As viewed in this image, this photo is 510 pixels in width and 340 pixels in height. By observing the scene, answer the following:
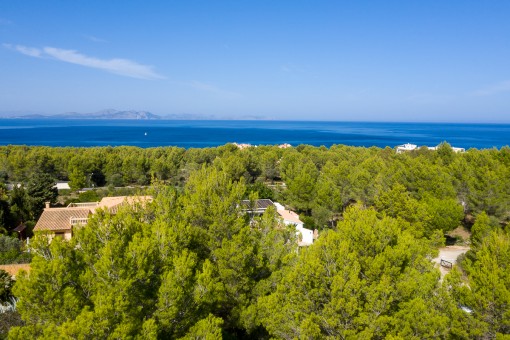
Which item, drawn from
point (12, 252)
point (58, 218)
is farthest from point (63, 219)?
point (12, 252)

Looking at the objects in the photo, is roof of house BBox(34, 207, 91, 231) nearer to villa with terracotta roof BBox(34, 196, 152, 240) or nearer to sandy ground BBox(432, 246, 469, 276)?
villa with terracotta roof BBox(34, 196, 152, 240)

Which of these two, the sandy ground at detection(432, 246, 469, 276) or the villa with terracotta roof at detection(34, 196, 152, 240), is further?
the sandy ground at detection(432, 246, 469, 276)

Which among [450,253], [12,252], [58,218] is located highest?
[58,218]

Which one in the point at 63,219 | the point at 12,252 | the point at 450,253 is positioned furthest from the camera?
the point at 450,253

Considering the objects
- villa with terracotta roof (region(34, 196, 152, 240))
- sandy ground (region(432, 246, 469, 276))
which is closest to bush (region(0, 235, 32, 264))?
villa with terracotta roof (region(34, 196, 152, 240))

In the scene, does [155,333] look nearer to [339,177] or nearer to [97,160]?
[339,177]

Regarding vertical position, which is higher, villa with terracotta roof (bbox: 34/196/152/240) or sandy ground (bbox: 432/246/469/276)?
villa with terracotta roof (bbox: 34/196/152/240)

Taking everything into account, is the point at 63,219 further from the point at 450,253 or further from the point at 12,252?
the point at 450,253

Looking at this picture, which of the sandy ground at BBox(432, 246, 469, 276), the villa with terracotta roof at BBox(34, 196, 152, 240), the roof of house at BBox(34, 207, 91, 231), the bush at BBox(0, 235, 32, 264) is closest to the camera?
the bush at BBox(0, 235, 32, 264)

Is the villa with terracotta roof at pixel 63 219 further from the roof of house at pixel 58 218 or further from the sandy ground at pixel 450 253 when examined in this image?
the sandy ground at pixel 450 253
